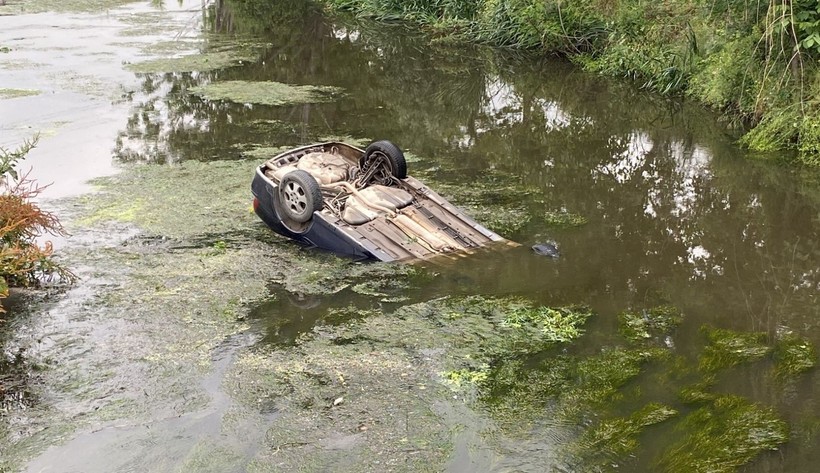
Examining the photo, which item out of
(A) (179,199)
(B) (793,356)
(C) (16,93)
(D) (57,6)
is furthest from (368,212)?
(D) (57,6)

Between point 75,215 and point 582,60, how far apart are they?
1356cm

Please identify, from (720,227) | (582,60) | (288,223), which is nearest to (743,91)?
(720,227)

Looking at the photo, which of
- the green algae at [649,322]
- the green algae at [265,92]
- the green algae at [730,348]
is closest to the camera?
the green algae at [730,348]

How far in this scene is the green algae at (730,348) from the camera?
583cm

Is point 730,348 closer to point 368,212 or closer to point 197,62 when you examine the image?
point 368,212

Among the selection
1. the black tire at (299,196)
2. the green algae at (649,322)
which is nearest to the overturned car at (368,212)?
the black tire at (299,196)

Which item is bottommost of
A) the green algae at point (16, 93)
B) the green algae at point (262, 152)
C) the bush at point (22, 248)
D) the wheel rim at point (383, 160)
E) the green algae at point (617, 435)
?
the green algae at point (617, 435)

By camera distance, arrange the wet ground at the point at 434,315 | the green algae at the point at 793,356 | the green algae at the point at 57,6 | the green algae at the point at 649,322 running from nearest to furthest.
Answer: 1. the wet ground at the point at 434,315
2. the green algae at the point at 793,356
3. the green algae at the point at 649,322
4. the green algae at the point at 57,6

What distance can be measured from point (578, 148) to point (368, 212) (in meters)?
5.24

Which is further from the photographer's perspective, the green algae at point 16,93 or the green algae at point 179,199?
the green algae at point 16,93

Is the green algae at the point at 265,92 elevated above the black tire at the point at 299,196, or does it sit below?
above

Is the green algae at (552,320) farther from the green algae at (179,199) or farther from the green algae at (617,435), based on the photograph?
the green algae at (179,199)

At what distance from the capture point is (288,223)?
8.17m

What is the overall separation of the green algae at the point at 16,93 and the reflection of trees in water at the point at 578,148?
7.06ft
